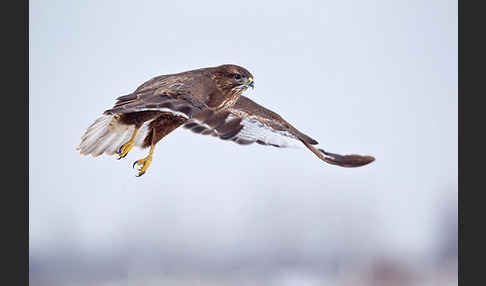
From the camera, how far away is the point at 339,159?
9.83 feet

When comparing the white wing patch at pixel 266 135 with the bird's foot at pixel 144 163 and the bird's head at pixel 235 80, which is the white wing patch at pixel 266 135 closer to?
the bird's head at pixel 235 80

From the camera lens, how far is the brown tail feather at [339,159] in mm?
2986

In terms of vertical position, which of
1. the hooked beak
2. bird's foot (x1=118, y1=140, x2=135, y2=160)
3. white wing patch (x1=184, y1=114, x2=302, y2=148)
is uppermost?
the hooked beak

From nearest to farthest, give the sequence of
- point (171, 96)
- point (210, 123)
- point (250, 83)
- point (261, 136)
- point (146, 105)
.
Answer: point (146, 105) → point (171, 96) → point (210, 123) → point (250, 83) → point (261, 136)

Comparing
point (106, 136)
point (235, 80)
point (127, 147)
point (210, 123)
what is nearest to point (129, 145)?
point (127, 147)

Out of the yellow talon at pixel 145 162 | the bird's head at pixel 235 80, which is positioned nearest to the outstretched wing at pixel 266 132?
the bird's head at pixel 235 80

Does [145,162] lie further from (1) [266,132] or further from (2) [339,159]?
(2) [339,159]

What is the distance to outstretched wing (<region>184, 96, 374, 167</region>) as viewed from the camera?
9.79ft

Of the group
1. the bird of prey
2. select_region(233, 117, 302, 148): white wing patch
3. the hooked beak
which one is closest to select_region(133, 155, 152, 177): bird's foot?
the bird of prey

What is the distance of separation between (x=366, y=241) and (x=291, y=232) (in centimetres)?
39

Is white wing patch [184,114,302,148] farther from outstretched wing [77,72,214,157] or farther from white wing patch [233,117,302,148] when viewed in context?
outstretched wing [77,72,214,157]

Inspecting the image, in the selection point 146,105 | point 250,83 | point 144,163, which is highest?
point 250,83

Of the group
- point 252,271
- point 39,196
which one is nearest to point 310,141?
point 252,271

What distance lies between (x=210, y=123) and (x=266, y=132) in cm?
43
